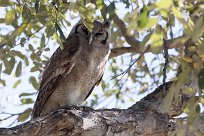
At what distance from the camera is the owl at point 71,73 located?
4.45 m

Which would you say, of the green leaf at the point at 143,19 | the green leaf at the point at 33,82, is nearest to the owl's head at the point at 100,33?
the green leaf at the point at 33,82

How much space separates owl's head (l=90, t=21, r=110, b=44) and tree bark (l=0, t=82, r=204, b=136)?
133cm

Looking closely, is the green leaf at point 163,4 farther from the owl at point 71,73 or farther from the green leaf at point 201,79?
the owl at point 71,73

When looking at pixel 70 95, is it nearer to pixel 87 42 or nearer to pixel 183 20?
pixel 87 42

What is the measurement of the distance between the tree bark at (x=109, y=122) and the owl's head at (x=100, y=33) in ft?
4.38

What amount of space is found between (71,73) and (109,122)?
1.56 metres

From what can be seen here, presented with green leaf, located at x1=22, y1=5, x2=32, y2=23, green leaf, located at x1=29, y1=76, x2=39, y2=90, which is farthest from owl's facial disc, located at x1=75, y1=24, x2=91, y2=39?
green leaf, located at x1=22, y1=5, x2=32, y2=23

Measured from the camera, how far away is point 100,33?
4.71 m

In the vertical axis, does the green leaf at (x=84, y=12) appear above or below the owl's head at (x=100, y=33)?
below

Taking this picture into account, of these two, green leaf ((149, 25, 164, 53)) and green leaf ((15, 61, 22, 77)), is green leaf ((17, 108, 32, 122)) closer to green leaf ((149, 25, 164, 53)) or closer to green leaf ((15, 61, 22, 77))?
green leaf ((15, 61, 22, 77))

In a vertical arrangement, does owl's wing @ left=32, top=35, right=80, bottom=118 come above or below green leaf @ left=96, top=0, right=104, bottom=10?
below

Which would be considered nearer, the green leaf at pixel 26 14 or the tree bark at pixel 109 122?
the tree bark at pixel 109 122

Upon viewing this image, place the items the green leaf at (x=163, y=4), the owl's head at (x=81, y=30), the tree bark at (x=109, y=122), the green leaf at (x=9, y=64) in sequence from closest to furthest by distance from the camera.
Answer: the green leaf at (x=163, y=4), the tree bark at (x=109, y=122), the green leaf at (x=9, y=64), the owl's head at (x=81, y=30)

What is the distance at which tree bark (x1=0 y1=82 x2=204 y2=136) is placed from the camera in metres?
2.68
